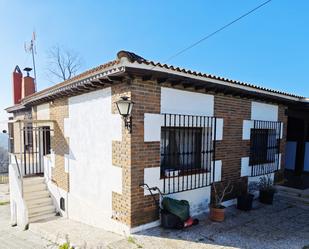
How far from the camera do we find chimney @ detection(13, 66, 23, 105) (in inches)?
549

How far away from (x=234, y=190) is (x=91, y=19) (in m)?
7.45

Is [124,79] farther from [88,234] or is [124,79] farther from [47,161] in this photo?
[47,161]


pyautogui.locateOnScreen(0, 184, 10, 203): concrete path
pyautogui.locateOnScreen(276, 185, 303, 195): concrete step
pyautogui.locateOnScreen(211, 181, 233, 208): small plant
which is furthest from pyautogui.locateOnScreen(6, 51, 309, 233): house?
pyautogui.locateOnScreen(0, 184, 10, 203): concrete path

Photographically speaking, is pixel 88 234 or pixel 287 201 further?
pixel 287 201

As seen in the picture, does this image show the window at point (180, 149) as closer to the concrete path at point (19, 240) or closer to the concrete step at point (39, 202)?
the concrete path at point (19, 240)

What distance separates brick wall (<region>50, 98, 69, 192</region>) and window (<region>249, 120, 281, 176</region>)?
641 centimetres

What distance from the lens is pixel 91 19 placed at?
7273mm

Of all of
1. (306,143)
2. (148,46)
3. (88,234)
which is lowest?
(88,234)

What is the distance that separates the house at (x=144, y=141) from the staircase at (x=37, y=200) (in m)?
0.04

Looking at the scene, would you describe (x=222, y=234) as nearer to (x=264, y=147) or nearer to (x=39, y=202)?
(x=264, y=147)

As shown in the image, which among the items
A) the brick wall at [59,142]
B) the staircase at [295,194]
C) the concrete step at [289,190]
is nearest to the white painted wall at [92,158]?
the brick wall at [59,142]

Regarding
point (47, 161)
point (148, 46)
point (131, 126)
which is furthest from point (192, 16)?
point (47, 161)

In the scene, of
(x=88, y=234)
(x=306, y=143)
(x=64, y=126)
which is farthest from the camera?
(x=306, y=143)

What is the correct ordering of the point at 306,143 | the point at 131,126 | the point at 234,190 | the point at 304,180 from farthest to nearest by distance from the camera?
1. the point at 306,143
2. the point at 304,180
3. the point at 234,190
4. the point at 131,126
